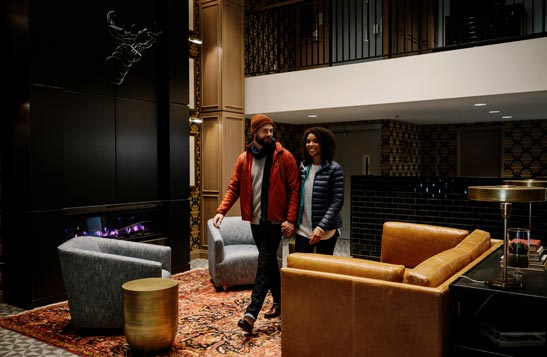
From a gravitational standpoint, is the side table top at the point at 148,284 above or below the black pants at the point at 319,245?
below

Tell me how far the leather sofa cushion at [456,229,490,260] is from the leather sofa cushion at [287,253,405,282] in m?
0.64

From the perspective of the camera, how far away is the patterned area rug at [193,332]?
3.21 metres

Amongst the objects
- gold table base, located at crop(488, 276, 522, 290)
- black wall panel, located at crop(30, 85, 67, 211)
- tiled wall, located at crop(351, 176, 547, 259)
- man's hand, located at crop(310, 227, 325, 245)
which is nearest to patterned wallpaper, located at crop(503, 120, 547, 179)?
tiled wall, located at crop(351, 176, 547, 259)

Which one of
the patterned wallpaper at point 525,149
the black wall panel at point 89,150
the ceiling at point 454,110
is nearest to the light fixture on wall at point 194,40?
the ceiling at point 454,110

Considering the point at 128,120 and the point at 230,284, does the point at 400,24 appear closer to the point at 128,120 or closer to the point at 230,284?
the point at 128,120

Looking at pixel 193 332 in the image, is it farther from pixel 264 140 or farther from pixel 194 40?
pixel 194 40

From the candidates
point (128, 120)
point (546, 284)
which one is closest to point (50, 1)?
point (128, 120)

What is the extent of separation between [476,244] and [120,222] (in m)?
3.84

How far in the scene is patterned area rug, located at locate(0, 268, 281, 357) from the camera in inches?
127

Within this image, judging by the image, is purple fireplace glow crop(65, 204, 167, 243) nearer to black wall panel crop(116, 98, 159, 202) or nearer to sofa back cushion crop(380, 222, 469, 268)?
black wall panel crop(116, 98, 159, 202)

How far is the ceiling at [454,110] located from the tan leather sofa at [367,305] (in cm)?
316

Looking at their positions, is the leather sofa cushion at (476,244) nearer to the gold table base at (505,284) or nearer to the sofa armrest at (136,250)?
the gold table base at (505,284)

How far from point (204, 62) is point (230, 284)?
139 inches

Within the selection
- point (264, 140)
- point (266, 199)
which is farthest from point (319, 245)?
point (264, 140)
